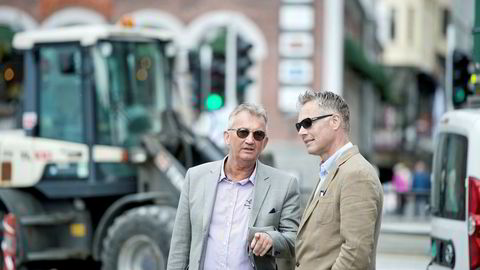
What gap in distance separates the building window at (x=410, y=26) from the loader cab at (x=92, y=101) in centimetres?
5170

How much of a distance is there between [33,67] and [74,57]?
0.65 meters

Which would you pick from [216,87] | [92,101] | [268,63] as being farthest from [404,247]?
[268,63]

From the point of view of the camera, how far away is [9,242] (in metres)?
13.0

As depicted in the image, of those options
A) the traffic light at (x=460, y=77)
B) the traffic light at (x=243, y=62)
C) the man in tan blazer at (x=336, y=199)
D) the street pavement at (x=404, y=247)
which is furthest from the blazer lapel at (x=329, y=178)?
the traffic light at (x=243, y=62)

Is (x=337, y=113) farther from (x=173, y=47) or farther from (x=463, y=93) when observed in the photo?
(x=173, y=47)

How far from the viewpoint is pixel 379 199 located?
18.5 ft

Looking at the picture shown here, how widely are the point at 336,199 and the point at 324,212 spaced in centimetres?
10

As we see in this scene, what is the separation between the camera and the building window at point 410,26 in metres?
64.3

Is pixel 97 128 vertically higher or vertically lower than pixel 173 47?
lower

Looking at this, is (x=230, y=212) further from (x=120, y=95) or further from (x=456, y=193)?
(x=120, y=95)

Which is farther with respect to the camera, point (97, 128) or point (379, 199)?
point (97, 128)

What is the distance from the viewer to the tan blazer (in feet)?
18.1

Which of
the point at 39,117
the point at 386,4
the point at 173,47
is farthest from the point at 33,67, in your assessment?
the point at 386,4

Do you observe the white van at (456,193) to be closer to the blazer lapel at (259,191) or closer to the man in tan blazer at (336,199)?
the blazer lapel at (259,191)
